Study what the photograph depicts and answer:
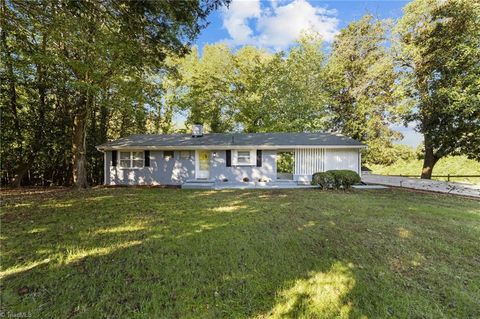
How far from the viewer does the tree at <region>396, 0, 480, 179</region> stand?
1226 centimetres

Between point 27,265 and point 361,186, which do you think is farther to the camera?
point 361,186

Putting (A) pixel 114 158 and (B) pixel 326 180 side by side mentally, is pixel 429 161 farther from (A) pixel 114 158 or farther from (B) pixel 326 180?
(A) pixel 114 158

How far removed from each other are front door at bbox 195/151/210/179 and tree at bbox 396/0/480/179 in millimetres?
13658

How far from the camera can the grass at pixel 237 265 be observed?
9.10 ft

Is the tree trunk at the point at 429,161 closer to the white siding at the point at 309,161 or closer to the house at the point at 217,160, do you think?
the house at the point at 217,160

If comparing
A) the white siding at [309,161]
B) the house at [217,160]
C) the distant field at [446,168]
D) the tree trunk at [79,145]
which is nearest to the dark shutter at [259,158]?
the house at [217,160]

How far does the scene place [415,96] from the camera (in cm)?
1483

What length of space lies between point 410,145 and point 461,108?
24.8 feet

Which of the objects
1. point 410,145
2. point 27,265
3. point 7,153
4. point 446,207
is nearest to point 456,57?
point 410,145

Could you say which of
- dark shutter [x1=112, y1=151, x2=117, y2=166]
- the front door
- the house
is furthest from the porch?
dark shutter [x1=112, y1=151, x2=117, y2=166]

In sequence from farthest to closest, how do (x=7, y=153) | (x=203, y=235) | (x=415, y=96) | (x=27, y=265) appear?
1. (x=415, y=96)
2. (x=7, y=153)
3. (x=203, y=235)
4. (x=27, y=265)

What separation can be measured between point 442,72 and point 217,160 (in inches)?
570

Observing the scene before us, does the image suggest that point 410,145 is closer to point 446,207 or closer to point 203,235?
point 446,207

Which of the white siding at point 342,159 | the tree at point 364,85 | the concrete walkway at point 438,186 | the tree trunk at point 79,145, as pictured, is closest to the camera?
the concrete walkway at point 438,186
